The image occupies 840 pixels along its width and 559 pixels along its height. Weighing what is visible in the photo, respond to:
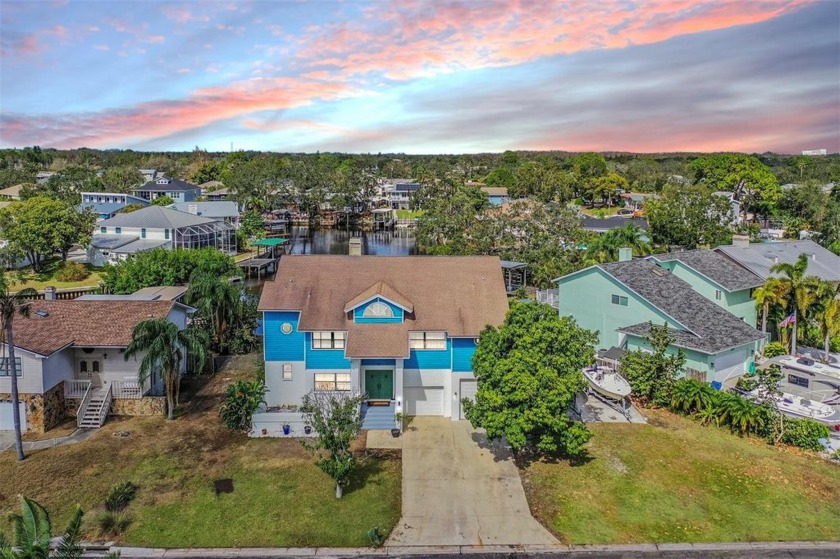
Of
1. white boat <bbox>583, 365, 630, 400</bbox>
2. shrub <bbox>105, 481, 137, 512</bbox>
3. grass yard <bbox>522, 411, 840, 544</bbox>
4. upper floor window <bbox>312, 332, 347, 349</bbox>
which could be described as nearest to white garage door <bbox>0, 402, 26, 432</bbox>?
shrub <bbox>105, 481, 137, 512</bbox>

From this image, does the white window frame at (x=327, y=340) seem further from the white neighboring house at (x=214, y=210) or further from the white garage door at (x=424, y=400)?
the white neighboring house at (x=214, y=210)

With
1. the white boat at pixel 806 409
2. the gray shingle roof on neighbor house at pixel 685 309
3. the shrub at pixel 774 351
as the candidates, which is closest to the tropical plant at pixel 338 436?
the gray shingle roof on neighbor house at pixel 685 309

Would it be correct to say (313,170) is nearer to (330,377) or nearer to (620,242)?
(620,242)

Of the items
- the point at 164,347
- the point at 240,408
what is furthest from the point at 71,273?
the point at 240,408

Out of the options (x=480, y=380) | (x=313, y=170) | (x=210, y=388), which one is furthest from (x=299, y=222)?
(x=480, y=380)

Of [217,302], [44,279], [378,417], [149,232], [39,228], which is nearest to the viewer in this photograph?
[378,417]

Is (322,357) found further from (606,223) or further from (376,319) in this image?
(606,223)
